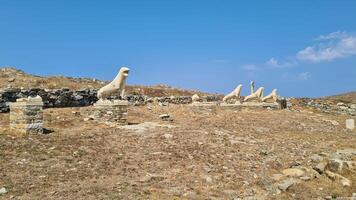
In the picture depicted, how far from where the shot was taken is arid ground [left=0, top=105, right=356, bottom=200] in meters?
11.0

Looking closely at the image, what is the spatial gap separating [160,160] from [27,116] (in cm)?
586

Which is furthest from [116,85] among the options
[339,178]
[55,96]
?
[339,178]

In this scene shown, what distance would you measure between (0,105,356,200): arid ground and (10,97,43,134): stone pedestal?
0.42 metres

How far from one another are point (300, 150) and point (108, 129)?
8.11m

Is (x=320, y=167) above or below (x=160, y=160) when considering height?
below

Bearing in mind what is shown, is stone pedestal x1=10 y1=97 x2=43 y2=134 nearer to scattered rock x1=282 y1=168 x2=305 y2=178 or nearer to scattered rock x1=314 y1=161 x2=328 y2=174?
scattered rock x1=282 y1=168 x2=305 y2=178

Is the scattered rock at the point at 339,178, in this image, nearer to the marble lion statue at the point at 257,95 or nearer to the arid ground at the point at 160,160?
the arid ground at the point at 160,160

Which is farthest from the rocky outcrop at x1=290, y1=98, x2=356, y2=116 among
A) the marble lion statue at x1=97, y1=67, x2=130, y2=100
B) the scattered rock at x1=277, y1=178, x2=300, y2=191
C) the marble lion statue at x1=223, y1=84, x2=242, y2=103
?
the scattered rock at x1=277, y1=178, x2=300, y2=191

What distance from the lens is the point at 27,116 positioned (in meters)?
16.3

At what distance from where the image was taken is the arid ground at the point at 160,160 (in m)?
11.0

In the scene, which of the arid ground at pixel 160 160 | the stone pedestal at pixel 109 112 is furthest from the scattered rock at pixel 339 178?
the stone pedestal at pixel 109 112

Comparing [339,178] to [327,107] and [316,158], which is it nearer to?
[316,158]

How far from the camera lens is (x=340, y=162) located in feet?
47.2

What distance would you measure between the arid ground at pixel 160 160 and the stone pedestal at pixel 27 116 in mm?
422
